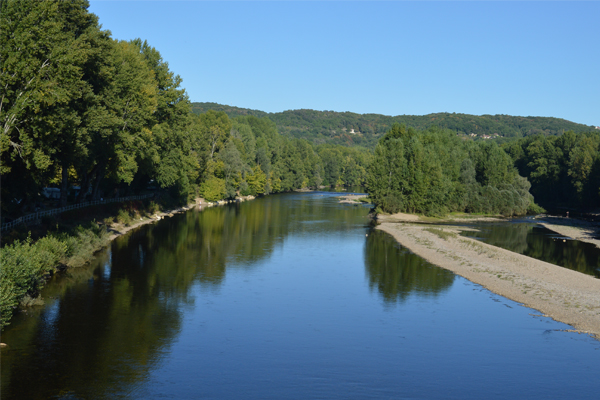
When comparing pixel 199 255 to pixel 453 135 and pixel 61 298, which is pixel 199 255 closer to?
pixel 61 298

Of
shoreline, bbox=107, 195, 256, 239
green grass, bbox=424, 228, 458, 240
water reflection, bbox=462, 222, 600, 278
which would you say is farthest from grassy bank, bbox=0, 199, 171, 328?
water reflection, bbox=462, 222, 600, 278

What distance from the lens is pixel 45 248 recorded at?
3516cm

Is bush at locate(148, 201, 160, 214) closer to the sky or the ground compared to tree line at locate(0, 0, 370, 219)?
closer to the ground

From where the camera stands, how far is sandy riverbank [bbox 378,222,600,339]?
31969 mm

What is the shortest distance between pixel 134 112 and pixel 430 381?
44.4 m

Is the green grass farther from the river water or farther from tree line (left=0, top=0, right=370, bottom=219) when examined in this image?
tree line (left=0, top=0, right=370, bottom=219)

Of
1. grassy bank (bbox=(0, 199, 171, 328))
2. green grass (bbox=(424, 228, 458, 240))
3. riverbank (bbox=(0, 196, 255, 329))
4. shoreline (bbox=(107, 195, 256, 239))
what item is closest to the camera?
riverbank (bbox=(0, 196, 255, 329))

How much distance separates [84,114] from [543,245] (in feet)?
164

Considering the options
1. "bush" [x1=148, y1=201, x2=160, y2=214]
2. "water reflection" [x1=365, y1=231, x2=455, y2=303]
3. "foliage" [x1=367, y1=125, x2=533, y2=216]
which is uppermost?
"foliage" [x1=367, y1=125, x2=533, y2=216]

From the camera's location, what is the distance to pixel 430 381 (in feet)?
71.5

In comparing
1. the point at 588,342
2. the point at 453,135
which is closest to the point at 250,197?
the point at 453,135

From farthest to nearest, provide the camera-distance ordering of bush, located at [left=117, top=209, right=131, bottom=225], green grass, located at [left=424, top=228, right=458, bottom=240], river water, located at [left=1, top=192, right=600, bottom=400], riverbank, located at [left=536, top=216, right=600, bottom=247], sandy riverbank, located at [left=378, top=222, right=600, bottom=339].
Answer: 1. riverbank, located at [left=536, top=216, right=600, bottom=247]
2. bush, located at [left=117, top=209, right=131, bottom=225]
3. green grass, located at [left=424, top=228, right=458, bottom=240]
4. sandy riverbank, located at [left=378, top=222, right=600, bottom=339]
5. river water, located at [left=1, top=192, right=600, bottom=400]

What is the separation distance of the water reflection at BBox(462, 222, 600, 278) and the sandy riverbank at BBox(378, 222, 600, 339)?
356 centimetres

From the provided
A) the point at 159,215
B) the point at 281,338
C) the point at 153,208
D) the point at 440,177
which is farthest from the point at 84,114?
the point at 440,177
